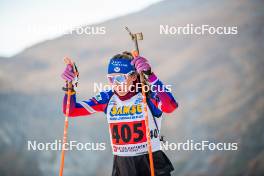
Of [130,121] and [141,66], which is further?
[130,121]

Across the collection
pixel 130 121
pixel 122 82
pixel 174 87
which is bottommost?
pixel 130 121

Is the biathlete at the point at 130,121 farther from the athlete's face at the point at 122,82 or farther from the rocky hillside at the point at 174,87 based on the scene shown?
the rocky hillside at the point at 174,87

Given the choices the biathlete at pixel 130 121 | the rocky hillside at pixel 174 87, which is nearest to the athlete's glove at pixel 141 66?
the biathlete at pixel 130 121

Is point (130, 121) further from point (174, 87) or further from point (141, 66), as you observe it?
point (174, 87)

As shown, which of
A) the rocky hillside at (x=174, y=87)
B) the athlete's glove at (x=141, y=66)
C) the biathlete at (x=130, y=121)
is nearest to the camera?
the athlete's glove at (x=141, y=66)

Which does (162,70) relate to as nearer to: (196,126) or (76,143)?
(196,126)

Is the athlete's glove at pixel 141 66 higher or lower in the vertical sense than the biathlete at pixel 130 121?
higher

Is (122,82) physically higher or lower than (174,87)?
lower

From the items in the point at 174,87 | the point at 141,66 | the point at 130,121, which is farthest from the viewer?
the point at 174,87

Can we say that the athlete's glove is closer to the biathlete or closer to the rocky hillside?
the biathlete

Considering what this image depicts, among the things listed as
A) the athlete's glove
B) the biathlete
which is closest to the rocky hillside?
the biathlete

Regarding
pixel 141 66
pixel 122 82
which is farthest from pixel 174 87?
pixel 141 66

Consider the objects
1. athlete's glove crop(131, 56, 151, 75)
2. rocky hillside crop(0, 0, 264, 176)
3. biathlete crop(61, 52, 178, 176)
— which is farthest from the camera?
rocky hillside crop(0, 0, 264, 176)

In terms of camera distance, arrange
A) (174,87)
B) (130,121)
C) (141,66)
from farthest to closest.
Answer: (174,87) → (130,121) → (141,66)
